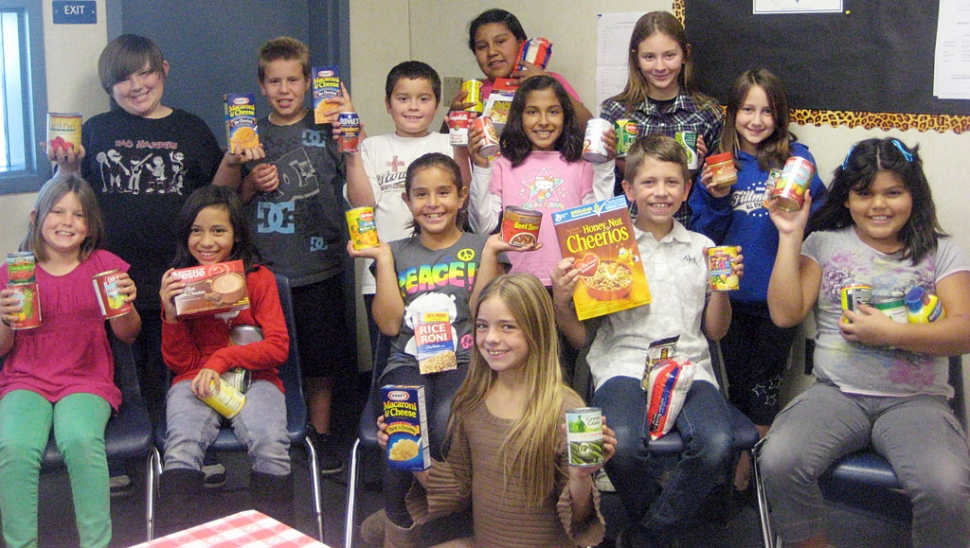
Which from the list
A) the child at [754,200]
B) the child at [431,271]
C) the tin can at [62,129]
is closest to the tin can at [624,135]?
the child at [754,200]

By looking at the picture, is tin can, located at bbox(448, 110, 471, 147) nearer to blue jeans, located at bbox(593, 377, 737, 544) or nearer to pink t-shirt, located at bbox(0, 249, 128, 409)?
blue jeans, located at bbox(593, 377, 737, 544)

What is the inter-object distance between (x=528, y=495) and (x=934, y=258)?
54.2 inches

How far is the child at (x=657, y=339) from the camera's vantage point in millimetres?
2393

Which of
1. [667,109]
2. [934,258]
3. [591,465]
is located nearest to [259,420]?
[591,465]

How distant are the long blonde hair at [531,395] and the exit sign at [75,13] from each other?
6.61ft

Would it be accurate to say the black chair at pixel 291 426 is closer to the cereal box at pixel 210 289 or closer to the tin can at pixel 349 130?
the cereal box at pixel 210 289

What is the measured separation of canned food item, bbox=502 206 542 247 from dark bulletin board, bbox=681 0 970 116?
49.6 inches

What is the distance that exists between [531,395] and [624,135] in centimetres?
112

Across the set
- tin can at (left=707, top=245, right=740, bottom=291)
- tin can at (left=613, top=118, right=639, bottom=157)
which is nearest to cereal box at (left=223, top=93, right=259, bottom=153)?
tin can at (left=613, top=118, right=639, bottom=157)

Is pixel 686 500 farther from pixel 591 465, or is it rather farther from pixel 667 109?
pixel 667 109

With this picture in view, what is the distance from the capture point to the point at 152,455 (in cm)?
253

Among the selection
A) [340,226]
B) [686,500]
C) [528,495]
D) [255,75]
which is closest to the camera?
[528,495]

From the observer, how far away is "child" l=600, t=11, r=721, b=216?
10.0ft

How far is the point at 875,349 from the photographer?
2506 mm
